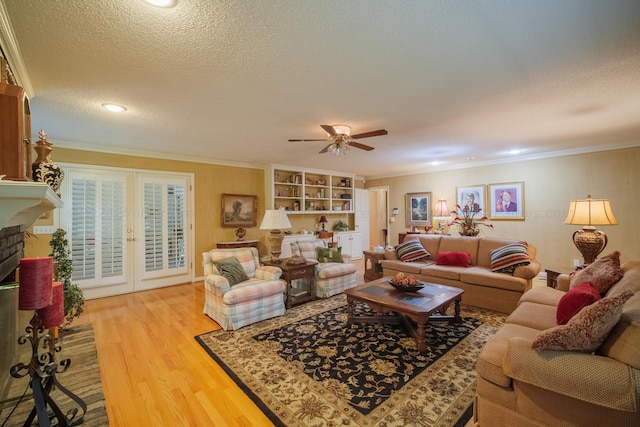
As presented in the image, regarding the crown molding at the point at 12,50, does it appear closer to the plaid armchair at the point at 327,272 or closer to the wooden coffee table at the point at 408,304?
the wooden coffee table at the point at 408,304

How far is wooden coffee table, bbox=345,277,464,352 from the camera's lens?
254cm

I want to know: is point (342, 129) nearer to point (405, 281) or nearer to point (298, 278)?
point (405, 281)

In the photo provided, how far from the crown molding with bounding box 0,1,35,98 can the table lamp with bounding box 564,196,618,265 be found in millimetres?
5180

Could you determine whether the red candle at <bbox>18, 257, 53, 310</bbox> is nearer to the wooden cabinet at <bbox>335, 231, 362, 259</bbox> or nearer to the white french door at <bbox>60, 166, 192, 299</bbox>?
the white french door at <bbox>60, 166, 192, 299</bbox>

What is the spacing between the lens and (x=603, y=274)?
7.38 feet

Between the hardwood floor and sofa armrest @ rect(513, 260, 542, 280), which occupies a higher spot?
sofa armrest @ rect(513, 260, 542, 280)

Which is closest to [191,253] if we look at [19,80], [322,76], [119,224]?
[119,224]

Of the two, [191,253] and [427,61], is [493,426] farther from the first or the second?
[191,253]

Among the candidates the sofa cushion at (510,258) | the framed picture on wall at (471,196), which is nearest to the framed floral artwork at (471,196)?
the framed picture on wall at (471,196)

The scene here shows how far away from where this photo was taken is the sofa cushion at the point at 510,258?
12.0ft

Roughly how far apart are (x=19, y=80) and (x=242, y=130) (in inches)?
79.7

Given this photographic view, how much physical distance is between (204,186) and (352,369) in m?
4.53

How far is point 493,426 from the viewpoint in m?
1.57

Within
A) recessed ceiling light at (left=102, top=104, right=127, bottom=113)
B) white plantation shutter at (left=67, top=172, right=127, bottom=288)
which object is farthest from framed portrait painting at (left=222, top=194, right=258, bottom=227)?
recessed ceiling light at (left=102, top=104, right=127, bottom=113)
